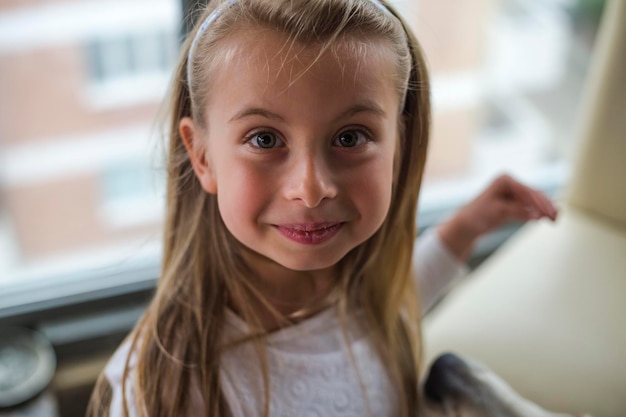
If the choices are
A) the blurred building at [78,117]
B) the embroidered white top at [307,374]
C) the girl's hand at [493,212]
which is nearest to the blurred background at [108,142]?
the blurred building at [78,117]

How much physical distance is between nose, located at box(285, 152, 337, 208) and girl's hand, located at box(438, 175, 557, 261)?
0.34m

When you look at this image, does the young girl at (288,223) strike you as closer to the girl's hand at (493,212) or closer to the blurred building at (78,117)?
the girl's hand at (493,212)

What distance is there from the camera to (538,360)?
39.1 inches

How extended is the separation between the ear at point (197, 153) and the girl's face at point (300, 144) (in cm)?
1

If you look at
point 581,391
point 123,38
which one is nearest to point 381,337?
point 581,391

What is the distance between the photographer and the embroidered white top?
0.88 m

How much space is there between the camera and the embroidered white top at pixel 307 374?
88cm

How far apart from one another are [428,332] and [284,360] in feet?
0.91

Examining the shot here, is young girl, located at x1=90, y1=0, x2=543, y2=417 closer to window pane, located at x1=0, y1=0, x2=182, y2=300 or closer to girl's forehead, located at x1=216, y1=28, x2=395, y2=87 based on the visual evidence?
girl's forehead, located at x1=216, y1=28, x2=395, y2=87

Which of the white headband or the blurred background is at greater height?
the white headband

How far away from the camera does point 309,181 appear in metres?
0.73

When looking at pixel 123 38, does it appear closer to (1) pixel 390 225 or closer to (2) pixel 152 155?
(2) pixel 152 155

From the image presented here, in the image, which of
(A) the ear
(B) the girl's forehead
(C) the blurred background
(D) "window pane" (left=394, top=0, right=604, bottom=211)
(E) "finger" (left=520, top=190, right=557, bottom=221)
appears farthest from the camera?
(D) "window pane" (left=394, top=0, right=604, bottom=211)

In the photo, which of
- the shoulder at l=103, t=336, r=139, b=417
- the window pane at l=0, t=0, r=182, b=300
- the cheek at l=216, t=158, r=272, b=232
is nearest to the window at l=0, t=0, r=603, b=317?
the window pane at l=0, t=0, r=182, b=300
